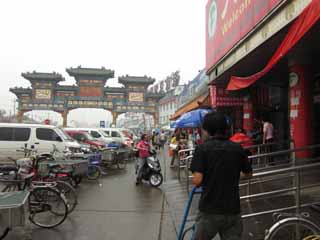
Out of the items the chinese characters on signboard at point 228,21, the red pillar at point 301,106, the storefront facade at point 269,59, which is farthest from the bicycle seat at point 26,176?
the red pillar at point 301,106

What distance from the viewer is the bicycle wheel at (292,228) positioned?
3.96 meters

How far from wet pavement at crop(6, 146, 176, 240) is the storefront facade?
3177 mm

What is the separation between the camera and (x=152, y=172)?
1118 cm

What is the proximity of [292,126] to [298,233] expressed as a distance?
6.09 metres

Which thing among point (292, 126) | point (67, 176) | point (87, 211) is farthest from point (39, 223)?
point (292, 126)

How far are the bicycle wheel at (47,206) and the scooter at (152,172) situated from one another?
4825 millimetres

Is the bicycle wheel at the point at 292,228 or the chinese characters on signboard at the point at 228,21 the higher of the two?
the chinese characters on signboard at the point at 228,21

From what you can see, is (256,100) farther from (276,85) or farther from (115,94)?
(115,94)

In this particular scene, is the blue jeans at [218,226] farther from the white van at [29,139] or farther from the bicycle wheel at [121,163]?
the bicycle wheel at [121,163]

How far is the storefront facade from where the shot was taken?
6.62 m

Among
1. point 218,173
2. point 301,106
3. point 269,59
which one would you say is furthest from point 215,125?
point 269,59

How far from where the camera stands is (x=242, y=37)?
9281 mm

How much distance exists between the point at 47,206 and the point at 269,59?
7.01 m

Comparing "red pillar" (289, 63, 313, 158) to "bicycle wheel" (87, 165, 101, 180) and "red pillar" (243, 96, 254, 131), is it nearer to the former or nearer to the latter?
"red pillar" (243, 96, 254, 131)
